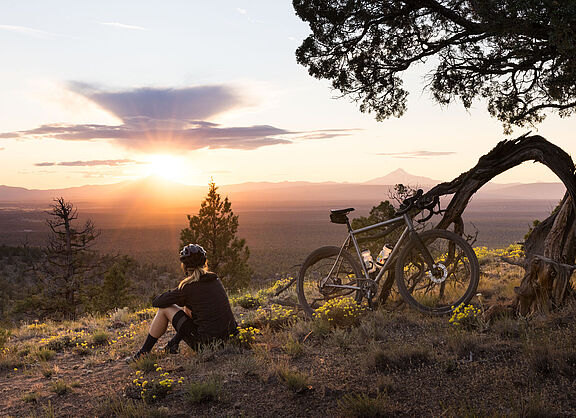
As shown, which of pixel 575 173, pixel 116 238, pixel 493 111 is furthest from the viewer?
pixel 116 238

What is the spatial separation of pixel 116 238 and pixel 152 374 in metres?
103

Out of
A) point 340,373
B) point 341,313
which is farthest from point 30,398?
→ point 341,313

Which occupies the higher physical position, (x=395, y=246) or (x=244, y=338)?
(x=395, y=246)

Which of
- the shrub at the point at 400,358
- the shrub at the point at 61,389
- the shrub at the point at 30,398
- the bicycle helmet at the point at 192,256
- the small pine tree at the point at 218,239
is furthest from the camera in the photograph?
the small pine tree at the point at 218,239

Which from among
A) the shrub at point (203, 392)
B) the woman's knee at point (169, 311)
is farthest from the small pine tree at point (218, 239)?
the shrub at point (203, 392)

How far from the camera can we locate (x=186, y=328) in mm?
7125

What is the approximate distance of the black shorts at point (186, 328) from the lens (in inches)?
279

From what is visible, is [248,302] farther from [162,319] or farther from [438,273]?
[438,273]

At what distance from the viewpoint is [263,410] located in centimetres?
488

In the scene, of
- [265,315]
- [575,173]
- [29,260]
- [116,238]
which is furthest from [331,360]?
[116,238]

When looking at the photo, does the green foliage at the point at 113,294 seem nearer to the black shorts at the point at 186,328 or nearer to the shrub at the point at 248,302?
the shrub at the point at 248,302

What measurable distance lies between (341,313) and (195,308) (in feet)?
7.55

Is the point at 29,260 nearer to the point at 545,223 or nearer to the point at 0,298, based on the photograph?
the point at 0,298

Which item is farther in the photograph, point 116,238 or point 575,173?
point 116,238
